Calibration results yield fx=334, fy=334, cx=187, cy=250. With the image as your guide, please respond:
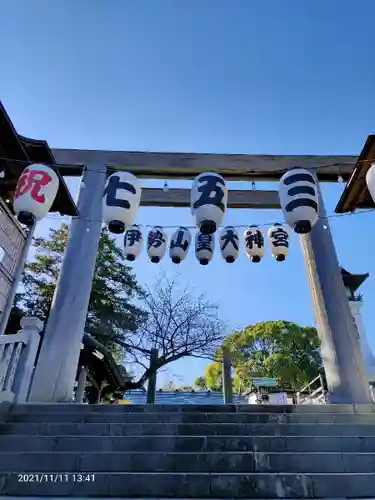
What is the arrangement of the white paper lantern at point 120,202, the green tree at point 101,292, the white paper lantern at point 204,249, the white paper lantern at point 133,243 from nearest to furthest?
the white paper lantern at point 120,202 → the white paper lantern at point 204,249 → the white paper lantern at point 133,243 → the green tree at point 101,292

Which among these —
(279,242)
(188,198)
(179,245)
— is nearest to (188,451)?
(179,245)

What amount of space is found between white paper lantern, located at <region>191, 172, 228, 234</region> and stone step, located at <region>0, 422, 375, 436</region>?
116 inches

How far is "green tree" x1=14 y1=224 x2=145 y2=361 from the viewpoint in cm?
1408

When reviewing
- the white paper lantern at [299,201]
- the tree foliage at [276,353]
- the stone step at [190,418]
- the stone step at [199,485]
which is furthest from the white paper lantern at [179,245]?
the tree foliage at [276,353]

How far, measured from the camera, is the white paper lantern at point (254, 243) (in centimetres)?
803

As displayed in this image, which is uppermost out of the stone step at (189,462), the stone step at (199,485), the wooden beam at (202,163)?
the wooden beam at (202,163)

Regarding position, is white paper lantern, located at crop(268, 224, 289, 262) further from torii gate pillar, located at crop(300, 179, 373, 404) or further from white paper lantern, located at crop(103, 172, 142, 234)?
white paper lantern, located at crop(103, 172, 142, 234)

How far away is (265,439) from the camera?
11.9 feet

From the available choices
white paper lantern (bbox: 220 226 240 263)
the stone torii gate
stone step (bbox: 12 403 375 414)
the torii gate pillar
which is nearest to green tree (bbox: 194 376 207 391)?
the stone torii gate

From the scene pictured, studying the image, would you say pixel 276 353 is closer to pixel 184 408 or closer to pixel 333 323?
pixel 333 323

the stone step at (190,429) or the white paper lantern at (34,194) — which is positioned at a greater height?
the white paper lantern at (34,194)

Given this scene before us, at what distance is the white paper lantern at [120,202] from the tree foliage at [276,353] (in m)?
17.7

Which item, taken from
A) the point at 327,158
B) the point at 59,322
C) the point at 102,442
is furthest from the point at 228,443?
the point at 327,158

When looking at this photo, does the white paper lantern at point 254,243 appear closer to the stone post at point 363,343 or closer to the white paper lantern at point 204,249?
the white paper lantern at point 204,249
